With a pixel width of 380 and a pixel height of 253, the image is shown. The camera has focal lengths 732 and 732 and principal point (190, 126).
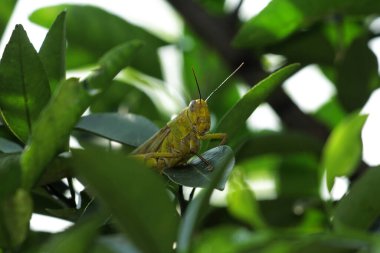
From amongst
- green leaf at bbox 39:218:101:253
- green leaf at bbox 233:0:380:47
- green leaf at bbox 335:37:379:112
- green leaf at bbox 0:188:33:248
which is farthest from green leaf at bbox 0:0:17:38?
green leaf at bbox 39:218:101:253

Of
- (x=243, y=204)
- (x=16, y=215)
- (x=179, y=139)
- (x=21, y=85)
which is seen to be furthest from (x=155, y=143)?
(x=16, y=215)

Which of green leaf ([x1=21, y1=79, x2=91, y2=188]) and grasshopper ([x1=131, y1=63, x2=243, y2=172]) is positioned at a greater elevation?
green leaf ([x1=21, y1=79, x2=91, y2=188])

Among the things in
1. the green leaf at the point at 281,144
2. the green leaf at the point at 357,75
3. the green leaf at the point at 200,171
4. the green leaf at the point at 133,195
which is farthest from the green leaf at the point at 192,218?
the green leaf at the point at 357,75

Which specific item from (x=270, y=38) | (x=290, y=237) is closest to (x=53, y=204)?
(x=290, y=237)

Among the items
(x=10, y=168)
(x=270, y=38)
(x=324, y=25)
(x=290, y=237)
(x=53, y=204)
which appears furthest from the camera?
(x=324, y=25)

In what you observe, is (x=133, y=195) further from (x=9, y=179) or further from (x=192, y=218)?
(x=9, y=179)

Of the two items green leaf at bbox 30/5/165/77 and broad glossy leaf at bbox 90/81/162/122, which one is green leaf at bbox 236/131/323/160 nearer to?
broad glossy leaf at bbox 90/81/162/122

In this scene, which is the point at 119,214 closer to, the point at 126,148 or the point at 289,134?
the point at 126,148
